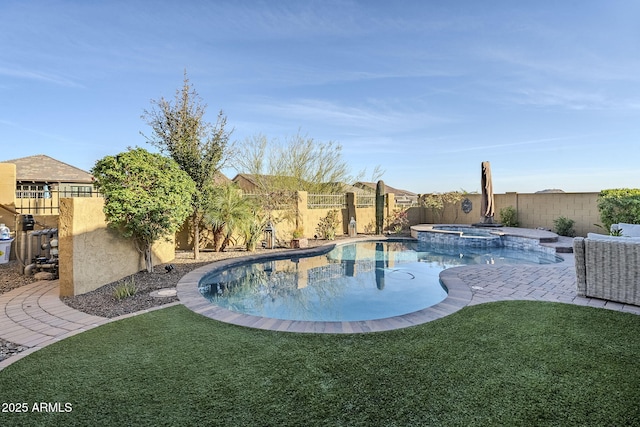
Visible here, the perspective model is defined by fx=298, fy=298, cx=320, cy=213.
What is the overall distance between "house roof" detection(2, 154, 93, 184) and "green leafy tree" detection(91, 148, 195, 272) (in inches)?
538

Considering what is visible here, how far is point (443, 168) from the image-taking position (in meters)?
18.1

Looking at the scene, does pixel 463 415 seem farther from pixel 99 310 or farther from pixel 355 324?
pixel 99 310

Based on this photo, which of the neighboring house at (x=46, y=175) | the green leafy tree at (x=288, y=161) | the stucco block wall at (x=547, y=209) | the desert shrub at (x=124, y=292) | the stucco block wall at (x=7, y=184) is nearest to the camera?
the desert shrub at (x=124, y=292)

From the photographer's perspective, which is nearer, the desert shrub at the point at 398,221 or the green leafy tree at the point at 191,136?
the green leafy tree at the point at 191,136

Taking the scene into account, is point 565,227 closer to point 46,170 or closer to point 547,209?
point 547,209

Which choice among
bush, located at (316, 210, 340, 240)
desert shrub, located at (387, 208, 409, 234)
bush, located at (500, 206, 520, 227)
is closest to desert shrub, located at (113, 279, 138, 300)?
bush, located at (316, 210, 340, 240)

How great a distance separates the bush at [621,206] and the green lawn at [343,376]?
7.70m

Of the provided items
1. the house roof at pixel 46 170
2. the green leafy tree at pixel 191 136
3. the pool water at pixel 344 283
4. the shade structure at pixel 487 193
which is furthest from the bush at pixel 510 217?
the house roof at pixel 46 170

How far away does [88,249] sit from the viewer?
5.77 meters

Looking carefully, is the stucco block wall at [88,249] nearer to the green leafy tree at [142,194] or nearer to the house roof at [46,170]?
the green leafy tree at [142,194]

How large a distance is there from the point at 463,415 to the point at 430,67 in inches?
Result: 497

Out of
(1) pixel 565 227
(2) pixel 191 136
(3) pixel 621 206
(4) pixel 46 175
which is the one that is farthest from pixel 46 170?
(1) pixel 565 227

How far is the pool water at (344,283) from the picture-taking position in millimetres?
5402

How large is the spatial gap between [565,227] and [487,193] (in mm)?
3351
